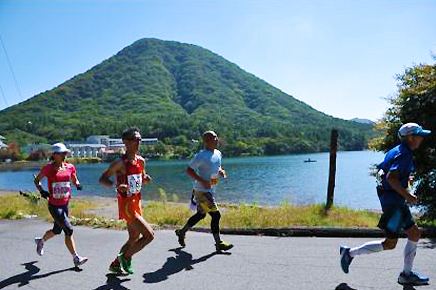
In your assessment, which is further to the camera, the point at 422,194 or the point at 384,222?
the point at 422,194

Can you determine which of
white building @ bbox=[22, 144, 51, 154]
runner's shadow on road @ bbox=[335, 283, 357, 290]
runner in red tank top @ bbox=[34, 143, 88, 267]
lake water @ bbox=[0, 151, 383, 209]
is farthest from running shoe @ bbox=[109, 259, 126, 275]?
white building @ bbox=[22, 144, 51, 154]

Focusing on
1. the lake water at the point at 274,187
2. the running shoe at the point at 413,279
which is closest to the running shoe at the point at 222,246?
the running shoe at the point at 413,279

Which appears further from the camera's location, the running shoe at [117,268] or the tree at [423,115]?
the tree at [423,115]

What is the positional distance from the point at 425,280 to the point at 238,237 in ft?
11.5

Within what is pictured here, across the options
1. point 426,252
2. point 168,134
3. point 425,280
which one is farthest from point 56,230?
point 168,134

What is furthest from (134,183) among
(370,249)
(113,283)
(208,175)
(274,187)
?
(274,187)

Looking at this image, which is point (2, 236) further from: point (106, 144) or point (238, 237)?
point (106, 144)

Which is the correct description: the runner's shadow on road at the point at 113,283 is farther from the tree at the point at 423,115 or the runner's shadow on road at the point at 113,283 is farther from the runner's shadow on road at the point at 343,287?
the tree at the point at 423,115

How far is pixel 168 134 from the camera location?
548 feet

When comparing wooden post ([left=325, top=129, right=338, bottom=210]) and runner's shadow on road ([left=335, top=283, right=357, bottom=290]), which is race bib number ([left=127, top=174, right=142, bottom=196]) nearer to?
runner's shadow on road ([left=335, top=283, right=357, bottom=290])

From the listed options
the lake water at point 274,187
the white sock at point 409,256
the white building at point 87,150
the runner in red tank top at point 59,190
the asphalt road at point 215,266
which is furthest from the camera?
the white building at point 87,150

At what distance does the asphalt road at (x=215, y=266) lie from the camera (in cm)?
487

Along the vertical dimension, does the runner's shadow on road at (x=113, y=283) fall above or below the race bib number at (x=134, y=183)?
below

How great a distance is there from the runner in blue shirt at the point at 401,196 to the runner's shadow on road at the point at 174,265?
2.51 m
